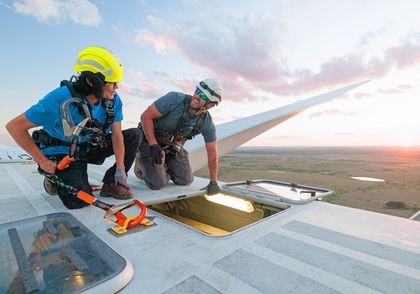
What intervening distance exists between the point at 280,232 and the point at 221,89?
187 cm

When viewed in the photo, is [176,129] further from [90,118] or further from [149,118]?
[90,118]

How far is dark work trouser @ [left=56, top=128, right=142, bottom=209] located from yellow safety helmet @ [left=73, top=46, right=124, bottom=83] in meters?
0.89

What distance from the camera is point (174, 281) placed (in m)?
1.12

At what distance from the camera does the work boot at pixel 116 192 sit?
255cm

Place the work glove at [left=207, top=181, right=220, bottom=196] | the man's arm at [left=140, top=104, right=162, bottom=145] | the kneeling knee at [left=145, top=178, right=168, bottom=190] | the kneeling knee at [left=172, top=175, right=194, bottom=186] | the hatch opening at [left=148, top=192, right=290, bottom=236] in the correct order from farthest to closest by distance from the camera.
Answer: the kneeling knee at [left=172, top=175, right=194, bottom=186] < the man's arm at [left=140, top=104, right=162, bottom=145] < the kneeling knee at [left=145, top=178, right=168, bottom=190] < the work glove at [left=207, top=181, right=220, bottom=196] < the hatch opening at [left=148, top=192, right=290, bottom=236]

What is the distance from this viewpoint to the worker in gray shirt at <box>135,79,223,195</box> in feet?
9.73

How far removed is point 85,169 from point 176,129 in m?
1.22

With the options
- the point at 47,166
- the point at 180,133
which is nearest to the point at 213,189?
the point at 180,133

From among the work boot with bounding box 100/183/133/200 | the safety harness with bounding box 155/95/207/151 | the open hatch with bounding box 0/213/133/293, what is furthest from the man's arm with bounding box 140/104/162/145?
the open hatch with bounding box 0/213/133/293

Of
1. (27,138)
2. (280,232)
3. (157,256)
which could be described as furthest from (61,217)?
(280,232)

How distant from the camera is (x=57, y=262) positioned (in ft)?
3.84

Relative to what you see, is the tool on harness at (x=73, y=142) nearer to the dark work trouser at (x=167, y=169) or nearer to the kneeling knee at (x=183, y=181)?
the dark work trouser at (x=167, y=169)

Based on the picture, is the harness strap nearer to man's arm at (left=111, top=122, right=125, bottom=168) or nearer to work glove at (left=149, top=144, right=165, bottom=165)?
man's arm at (left=111, top=122, right=125, bottom=168)

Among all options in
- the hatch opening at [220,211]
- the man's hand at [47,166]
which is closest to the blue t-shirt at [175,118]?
the hatch opening at [220,211]
